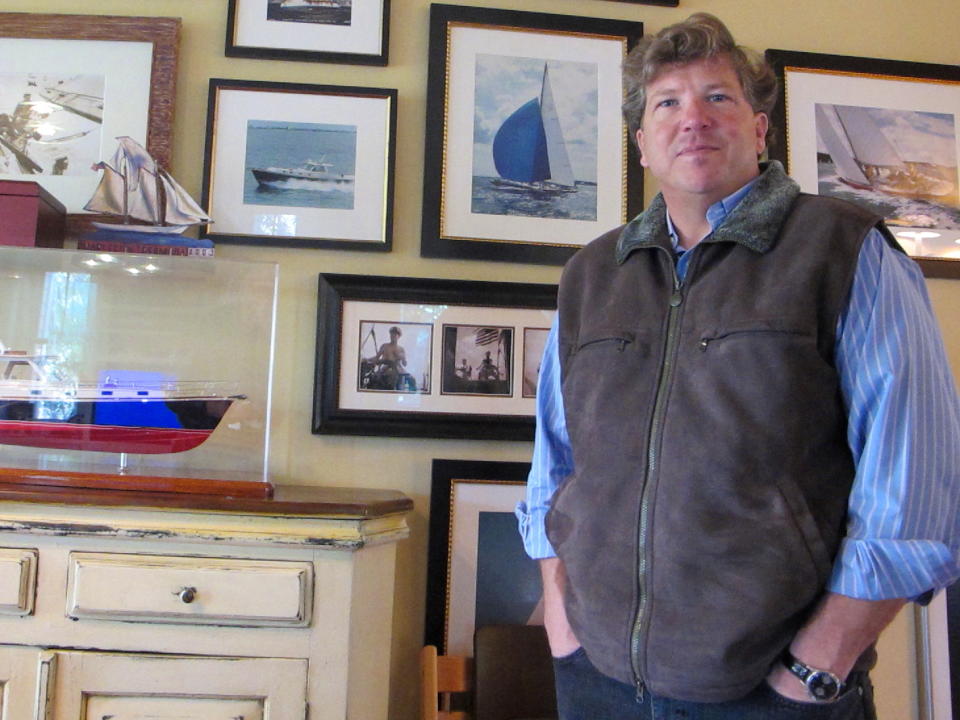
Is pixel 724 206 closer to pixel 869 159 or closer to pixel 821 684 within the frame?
pixel 821 684

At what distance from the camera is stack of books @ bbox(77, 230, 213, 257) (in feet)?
5.47

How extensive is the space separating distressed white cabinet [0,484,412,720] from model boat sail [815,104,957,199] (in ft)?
4.96

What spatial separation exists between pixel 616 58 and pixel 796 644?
1541 millimetres

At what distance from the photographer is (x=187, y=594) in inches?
52.0

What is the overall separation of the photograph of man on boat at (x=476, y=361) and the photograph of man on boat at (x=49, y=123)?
3.12ft

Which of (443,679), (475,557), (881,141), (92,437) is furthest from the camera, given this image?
(881,141)

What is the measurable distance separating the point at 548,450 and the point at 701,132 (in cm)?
51

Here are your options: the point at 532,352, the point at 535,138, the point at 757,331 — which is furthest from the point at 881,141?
the point at 757,331

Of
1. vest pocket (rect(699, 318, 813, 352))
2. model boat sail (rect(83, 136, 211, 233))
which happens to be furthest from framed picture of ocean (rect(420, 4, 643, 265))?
vest pocket (rect(699, 318, 813, 352))

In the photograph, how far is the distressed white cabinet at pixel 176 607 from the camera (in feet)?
4.32

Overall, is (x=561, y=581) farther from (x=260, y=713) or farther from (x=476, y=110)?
(x=476, y=110)

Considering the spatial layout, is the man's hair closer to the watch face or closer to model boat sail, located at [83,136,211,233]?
the watch face

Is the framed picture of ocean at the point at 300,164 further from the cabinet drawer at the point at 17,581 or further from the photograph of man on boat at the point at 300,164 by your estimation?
the cabinet drawer at the point at 17,581

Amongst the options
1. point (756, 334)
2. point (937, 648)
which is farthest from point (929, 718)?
point (756, 334)
